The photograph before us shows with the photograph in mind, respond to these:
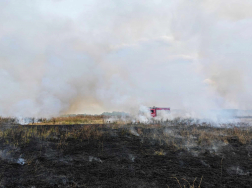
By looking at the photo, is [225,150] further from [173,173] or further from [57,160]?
[57,160]

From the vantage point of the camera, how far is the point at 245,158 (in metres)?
9.62

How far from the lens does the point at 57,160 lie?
806cm

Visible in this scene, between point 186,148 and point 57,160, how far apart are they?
6771mm

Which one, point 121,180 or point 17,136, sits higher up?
point 17,136

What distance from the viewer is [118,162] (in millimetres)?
8188

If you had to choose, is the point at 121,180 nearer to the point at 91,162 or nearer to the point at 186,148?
the point at 91,162

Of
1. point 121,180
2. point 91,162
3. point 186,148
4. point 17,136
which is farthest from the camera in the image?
point 17,136

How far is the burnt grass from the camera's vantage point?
21.2 feet

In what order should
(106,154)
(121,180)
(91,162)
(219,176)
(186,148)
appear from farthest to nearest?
1. (186,148)
2. (106,154)
3. (91,162)
4. (219,176)
5. (121,180)

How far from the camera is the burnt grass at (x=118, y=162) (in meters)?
6.46

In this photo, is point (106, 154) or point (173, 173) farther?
point (106, 154)

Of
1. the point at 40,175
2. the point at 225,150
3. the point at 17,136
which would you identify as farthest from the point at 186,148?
the point at 17,136

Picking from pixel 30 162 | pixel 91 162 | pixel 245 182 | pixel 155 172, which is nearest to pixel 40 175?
pixel 30 162

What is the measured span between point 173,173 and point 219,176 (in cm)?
172
